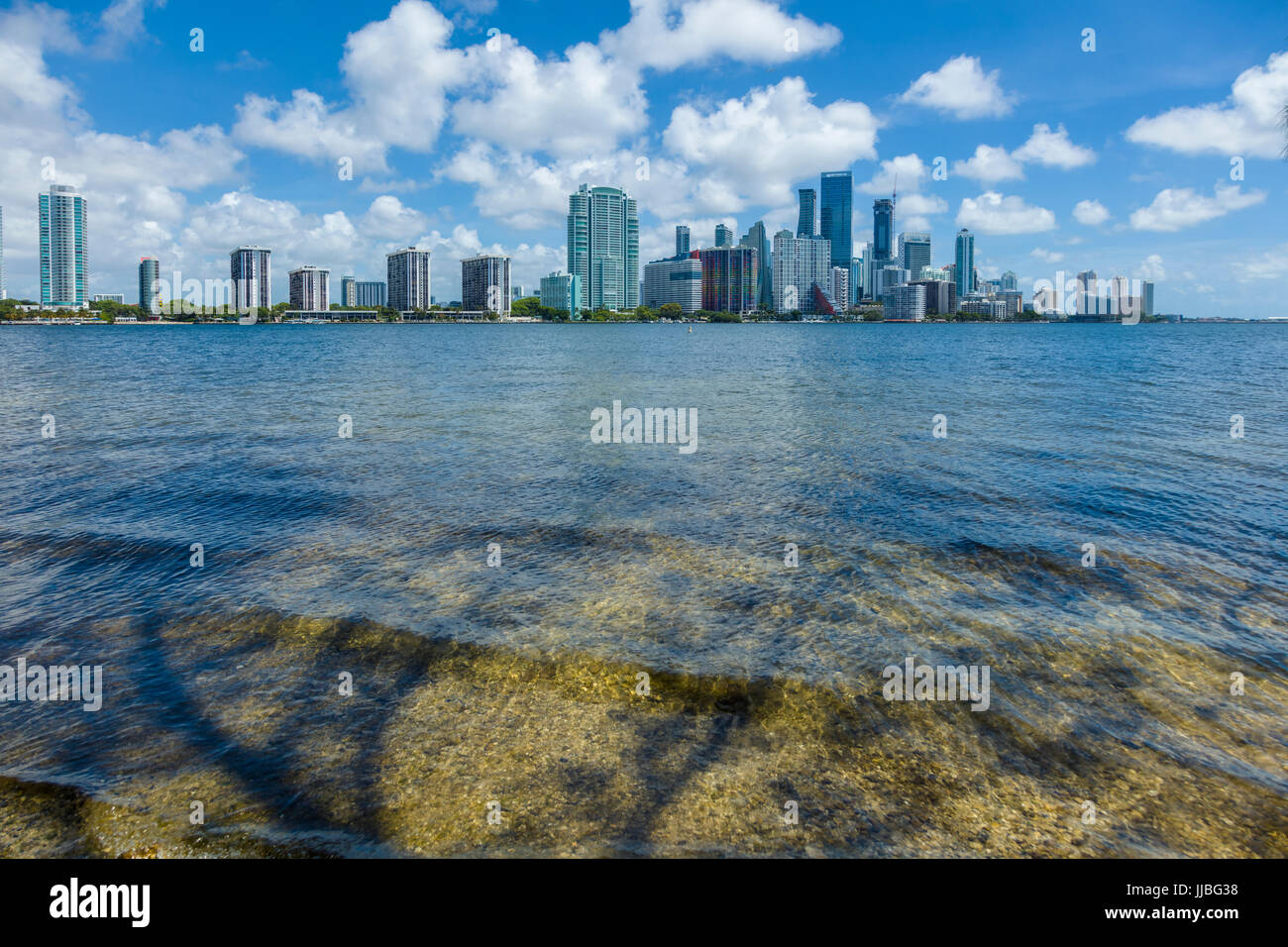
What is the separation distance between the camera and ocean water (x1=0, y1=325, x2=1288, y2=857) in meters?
8.27

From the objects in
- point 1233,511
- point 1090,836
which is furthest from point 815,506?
point 1090,836

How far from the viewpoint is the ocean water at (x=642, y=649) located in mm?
8273

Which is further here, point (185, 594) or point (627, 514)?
point (627, 514)

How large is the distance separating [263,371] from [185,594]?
7073 centimetres

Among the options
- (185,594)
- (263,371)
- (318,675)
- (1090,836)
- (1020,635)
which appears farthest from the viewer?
Result: (263,371)

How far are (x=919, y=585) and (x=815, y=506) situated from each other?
6581mm

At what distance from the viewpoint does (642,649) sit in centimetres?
1244

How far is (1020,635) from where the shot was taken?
1305 centimetres
